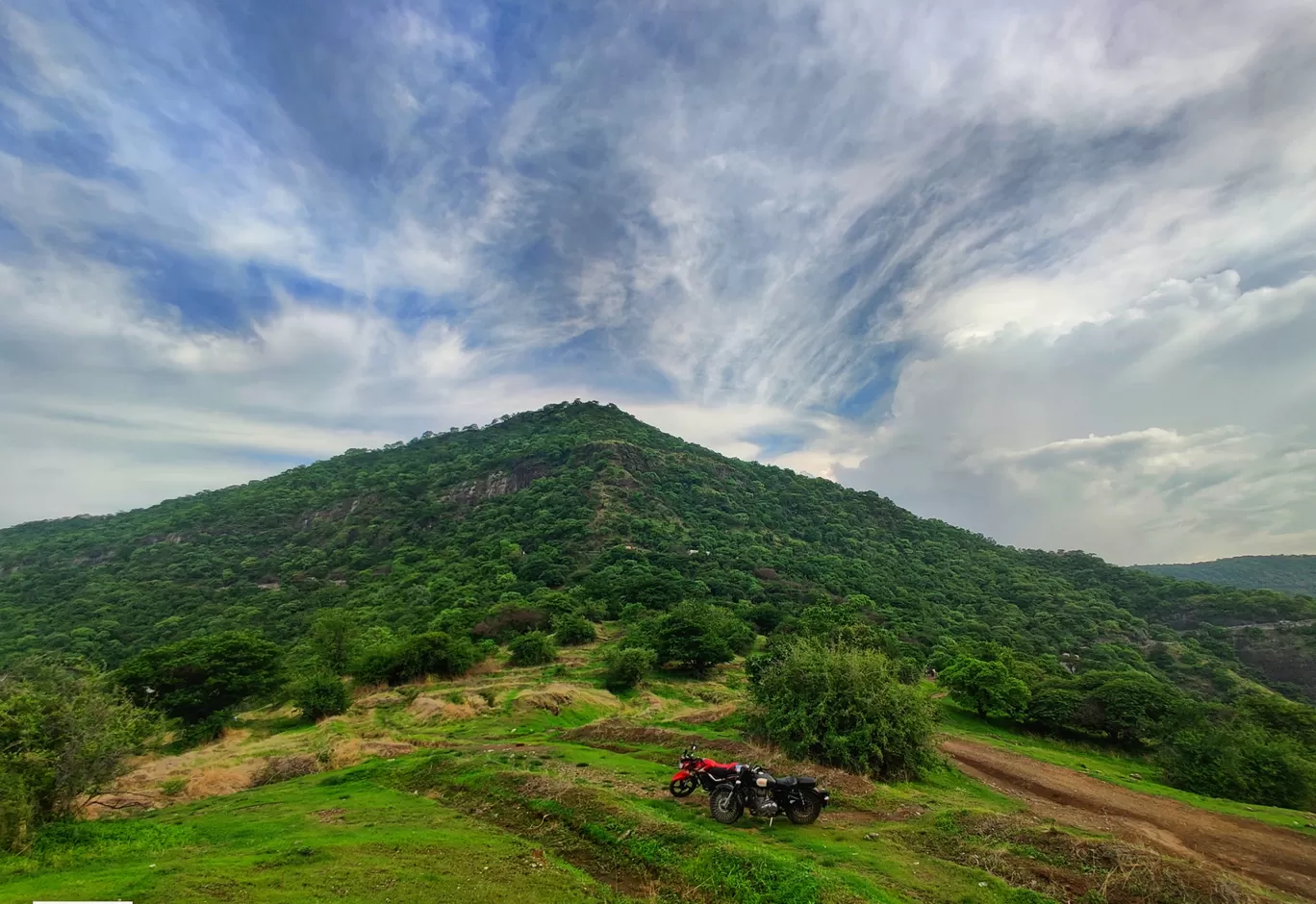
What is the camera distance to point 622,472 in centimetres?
14975

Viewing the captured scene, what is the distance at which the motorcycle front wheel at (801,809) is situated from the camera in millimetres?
15170

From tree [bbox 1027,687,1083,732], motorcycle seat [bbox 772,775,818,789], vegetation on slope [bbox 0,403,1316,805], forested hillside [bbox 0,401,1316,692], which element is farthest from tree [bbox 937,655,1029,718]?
motorcycle seat [bbox 772,775,818,789]

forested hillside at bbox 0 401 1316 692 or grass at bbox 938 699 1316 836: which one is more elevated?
forested hillside at bbox 0 401 1316 692

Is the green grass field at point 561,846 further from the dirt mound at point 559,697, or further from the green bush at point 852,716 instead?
the dirt mound at point 559,697

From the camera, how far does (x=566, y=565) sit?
101m

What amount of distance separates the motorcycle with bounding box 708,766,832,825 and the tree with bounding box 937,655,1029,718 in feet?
115

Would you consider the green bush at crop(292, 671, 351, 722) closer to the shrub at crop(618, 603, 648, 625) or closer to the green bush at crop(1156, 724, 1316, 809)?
the shrub at crop(618, 603, 648, 625)

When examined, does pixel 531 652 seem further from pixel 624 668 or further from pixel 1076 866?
pixel 1076 866

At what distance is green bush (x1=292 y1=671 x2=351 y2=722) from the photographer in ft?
125

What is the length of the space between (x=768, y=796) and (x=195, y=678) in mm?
45255

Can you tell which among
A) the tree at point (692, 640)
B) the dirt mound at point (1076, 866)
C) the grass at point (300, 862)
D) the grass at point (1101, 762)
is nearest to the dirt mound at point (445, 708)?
the grass at point (300, 862)

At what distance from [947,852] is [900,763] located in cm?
1129

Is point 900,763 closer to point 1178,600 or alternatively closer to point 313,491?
point 1178,600

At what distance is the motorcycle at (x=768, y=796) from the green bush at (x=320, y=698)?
34.7 m
